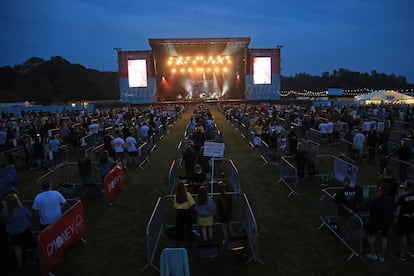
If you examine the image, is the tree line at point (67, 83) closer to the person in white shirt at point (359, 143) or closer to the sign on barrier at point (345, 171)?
the person in white shirt at point (359, 143)

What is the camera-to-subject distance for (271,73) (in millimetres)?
50906

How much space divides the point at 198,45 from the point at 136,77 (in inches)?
436

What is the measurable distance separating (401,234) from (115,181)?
26.8ft

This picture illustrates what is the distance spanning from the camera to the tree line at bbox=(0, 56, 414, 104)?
81000 mm

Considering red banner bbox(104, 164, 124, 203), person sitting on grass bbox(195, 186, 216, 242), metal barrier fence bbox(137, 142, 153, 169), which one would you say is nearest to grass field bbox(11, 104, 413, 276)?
red banner bbox(104, 164, 124, 203)

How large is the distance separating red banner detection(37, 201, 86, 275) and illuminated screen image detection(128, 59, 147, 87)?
43314mm

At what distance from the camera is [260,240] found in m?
7.59

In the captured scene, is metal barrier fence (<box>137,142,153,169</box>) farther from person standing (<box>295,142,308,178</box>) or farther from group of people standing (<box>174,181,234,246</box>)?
group of people standing (<box>174,181,234,246</box>)

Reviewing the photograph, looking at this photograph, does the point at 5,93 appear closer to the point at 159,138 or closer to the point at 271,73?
the point at 271,73

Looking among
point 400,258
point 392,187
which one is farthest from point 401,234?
point 392,187

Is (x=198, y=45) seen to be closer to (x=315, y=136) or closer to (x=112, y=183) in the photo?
(x=315, y=136)

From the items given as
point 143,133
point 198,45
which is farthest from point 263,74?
point 143,133

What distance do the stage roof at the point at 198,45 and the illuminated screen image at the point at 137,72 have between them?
332 cm

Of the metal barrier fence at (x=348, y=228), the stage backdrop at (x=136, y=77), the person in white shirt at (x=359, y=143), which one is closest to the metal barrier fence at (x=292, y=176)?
the person in white shirt at (x=359, y=143)
